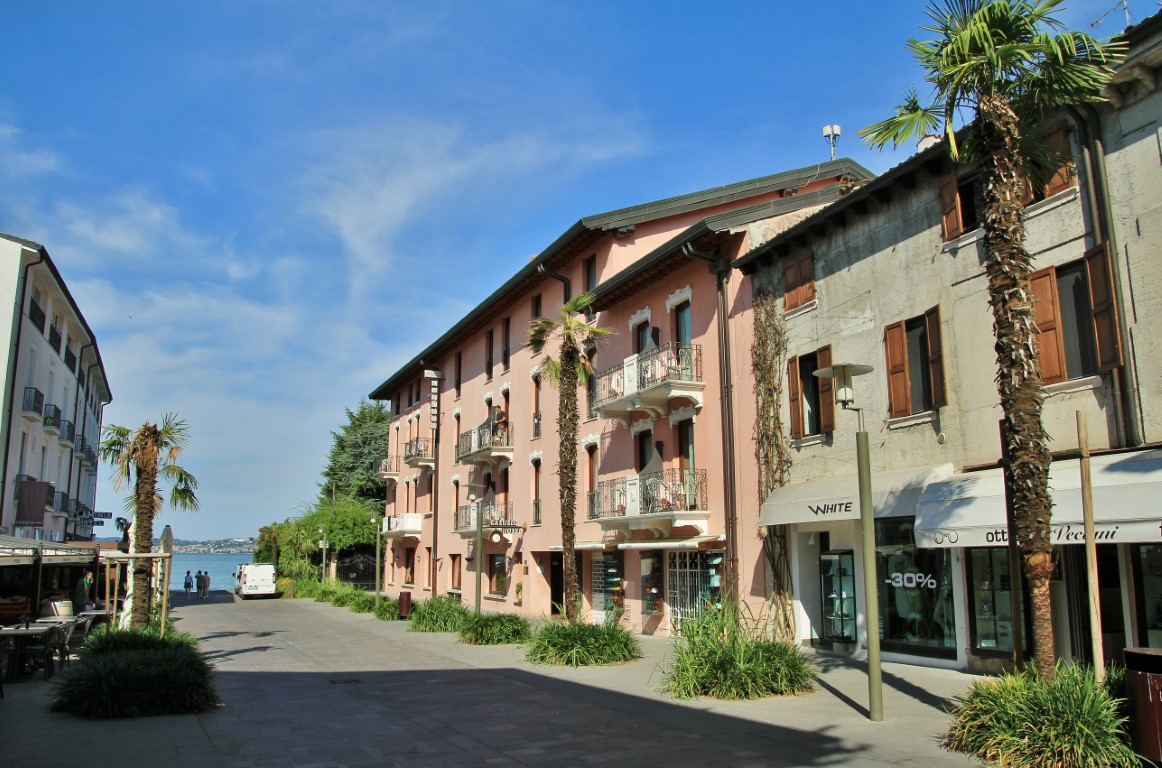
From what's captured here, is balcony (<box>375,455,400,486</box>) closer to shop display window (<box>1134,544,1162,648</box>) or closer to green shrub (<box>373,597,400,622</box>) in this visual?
green shrub (<box>373,597,400,622</box>)

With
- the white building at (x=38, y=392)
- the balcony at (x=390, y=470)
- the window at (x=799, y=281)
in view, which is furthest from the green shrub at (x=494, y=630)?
the balcony at (x=390, y=470)

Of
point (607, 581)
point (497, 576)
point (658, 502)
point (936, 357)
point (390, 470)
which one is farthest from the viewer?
point (390, 470)

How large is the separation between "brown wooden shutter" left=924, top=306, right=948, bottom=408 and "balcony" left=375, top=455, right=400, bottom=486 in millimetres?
37554

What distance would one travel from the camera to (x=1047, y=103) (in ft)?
33.0

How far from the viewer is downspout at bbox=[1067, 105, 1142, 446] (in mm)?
11578

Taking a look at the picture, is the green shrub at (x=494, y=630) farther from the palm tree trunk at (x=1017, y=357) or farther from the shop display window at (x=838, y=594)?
the palm tree trunk at (x=1017, y=357)

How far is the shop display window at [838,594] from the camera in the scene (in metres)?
17.0

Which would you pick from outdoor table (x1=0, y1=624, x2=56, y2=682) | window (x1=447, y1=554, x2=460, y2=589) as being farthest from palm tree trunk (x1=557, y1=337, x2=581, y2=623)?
window (x1=447, y1=554, x2=460, y2=589)

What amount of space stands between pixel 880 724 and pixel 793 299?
10.4 meters

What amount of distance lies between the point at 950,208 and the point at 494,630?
13.2 meters

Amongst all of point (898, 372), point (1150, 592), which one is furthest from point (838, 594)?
point (1150, 592)

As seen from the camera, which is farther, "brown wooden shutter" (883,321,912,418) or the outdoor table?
"brown wooden shutter" (883,321,912,418)

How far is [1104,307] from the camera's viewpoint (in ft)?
39.2

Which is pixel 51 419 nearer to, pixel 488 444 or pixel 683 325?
pixel 488 444
